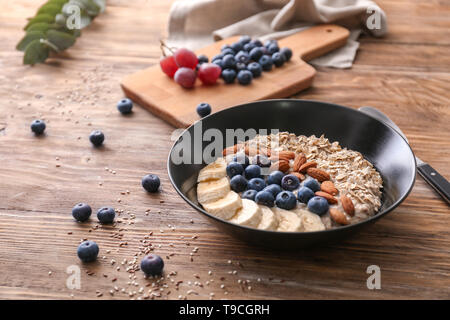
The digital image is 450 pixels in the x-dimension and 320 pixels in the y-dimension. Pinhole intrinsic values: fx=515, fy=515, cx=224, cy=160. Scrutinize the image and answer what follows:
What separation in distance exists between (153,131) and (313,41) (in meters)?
0.82

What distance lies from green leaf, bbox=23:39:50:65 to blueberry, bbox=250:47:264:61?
87cm

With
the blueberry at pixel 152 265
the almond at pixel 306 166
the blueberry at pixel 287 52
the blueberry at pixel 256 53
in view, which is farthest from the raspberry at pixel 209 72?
the blueberry at pixel 152 265

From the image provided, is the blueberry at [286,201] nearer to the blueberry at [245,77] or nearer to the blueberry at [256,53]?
the blueberry at [245,77]

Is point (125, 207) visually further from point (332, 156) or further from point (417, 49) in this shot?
point (417, 49)

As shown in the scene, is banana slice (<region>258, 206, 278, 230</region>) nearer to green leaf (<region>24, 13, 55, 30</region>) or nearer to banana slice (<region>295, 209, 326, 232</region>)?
banana slice (<region>295, 209, 326, 232</region>)

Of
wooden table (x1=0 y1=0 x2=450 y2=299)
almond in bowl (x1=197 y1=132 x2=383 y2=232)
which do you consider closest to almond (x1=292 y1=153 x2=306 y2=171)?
almond in bowl (x1=197 y1=132 x2=383 y2=232)

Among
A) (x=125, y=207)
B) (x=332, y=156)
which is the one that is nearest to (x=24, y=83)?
(x=125, y=207)

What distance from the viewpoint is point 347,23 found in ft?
7.50

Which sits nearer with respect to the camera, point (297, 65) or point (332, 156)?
point (332, 156)

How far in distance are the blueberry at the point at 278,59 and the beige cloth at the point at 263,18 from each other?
250mm

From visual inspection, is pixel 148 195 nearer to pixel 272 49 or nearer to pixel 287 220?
pixel 287 220

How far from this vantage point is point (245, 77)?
1890mm

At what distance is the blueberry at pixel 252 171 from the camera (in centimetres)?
134

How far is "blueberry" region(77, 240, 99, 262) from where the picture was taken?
122 cm
